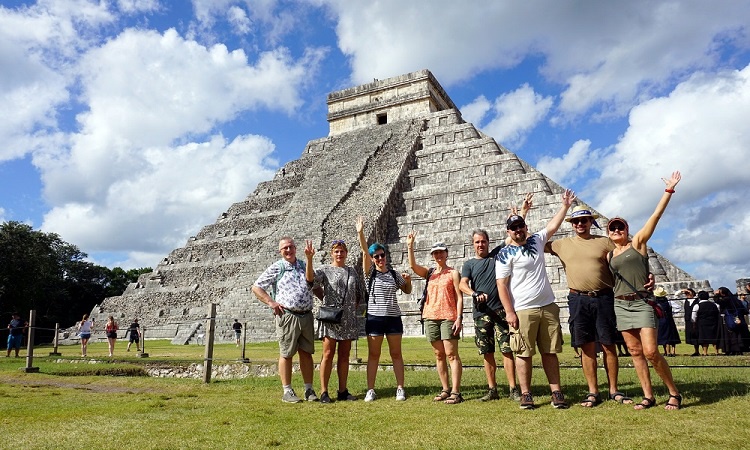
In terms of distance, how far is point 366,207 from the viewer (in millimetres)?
21656

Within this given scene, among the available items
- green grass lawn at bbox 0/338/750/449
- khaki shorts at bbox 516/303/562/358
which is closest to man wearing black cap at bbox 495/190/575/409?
khaki shorts at bbox 516/303/562/358

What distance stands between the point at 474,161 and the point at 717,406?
17742 millimetres

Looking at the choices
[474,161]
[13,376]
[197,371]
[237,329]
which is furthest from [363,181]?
[13,376]

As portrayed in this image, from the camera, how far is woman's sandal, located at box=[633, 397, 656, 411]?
4637 mm

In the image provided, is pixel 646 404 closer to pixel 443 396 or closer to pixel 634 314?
pixel 634 314

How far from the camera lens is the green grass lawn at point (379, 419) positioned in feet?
12.4

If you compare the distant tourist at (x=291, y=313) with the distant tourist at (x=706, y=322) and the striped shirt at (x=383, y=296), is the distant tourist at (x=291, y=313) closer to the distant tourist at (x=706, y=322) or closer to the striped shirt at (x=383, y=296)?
the striped shirt at (x=383, y=296)

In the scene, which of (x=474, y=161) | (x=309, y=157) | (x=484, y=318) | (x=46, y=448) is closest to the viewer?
(x=46, y=448)

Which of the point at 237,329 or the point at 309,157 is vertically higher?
the point at 309,157

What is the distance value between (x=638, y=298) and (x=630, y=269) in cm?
26

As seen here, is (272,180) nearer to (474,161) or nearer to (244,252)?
(244,252)

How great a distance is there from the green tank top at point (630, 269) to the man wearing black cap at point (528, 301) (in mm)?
600

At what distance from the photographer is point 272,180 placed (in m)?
29.2

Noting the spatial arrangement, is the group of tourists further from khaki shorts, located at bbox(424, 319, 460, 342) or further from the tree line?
the tree line
